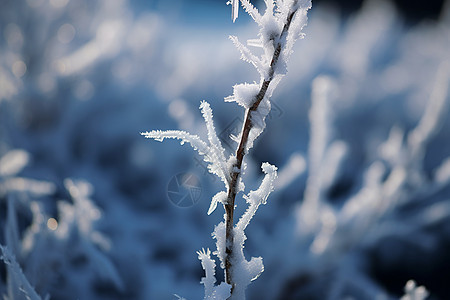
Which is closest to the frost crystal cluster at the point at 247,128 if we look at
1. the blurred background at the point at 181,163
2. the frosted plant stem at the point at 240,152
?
the frosted plant stem at the point at 240,152

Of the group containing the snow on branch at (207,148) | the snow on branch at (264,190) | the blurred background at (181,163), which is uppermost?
the blurred background at (181,163)

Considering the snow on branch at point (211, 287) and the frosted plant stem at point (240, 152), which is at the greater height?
the frosted plant stem at point (240, 152)

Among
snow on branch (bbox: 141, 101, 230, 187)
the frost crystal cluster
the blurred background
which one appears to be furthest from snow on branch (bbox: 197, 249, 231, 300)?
the blurred background

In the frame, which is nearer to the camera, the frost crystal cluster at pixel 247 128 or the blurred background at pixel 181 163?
the frost crystal cluster at pixel 247 128

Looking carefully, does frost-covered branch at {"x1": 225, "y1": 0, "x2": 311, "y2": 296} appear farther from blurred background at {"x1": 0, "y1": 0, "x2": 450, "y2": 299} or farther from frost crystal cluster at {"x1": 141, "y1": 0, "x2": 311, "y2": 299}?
blurred background at {"x1": 0, "y1": 0, "x2": 450, "y2": 299}

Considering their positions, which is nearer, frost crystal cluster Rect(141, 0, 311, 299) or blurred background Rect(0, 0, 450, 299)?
frost crystal cluster Rect(141, 0, 311, 299)

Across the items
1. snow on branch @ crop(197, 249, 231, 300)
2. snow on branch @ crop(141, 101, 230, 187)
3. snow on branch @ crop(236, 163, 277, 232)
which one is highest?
snow on branch @ crop(141, 101, 230, 187)

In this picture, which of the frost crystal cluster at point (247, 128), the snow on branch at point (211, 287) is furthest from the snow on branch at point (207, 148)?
the snow on branch at point (211, 287)

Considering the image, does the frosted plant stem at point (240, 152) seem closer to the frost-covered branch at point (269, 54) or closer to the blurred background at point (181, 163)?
the frost-covered branch at point (269, 54)

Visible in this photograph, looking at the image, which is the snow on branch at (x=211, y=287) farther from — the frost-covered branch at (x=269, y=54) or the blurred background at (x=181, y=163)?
the blurred background at (x=181, y=163)
